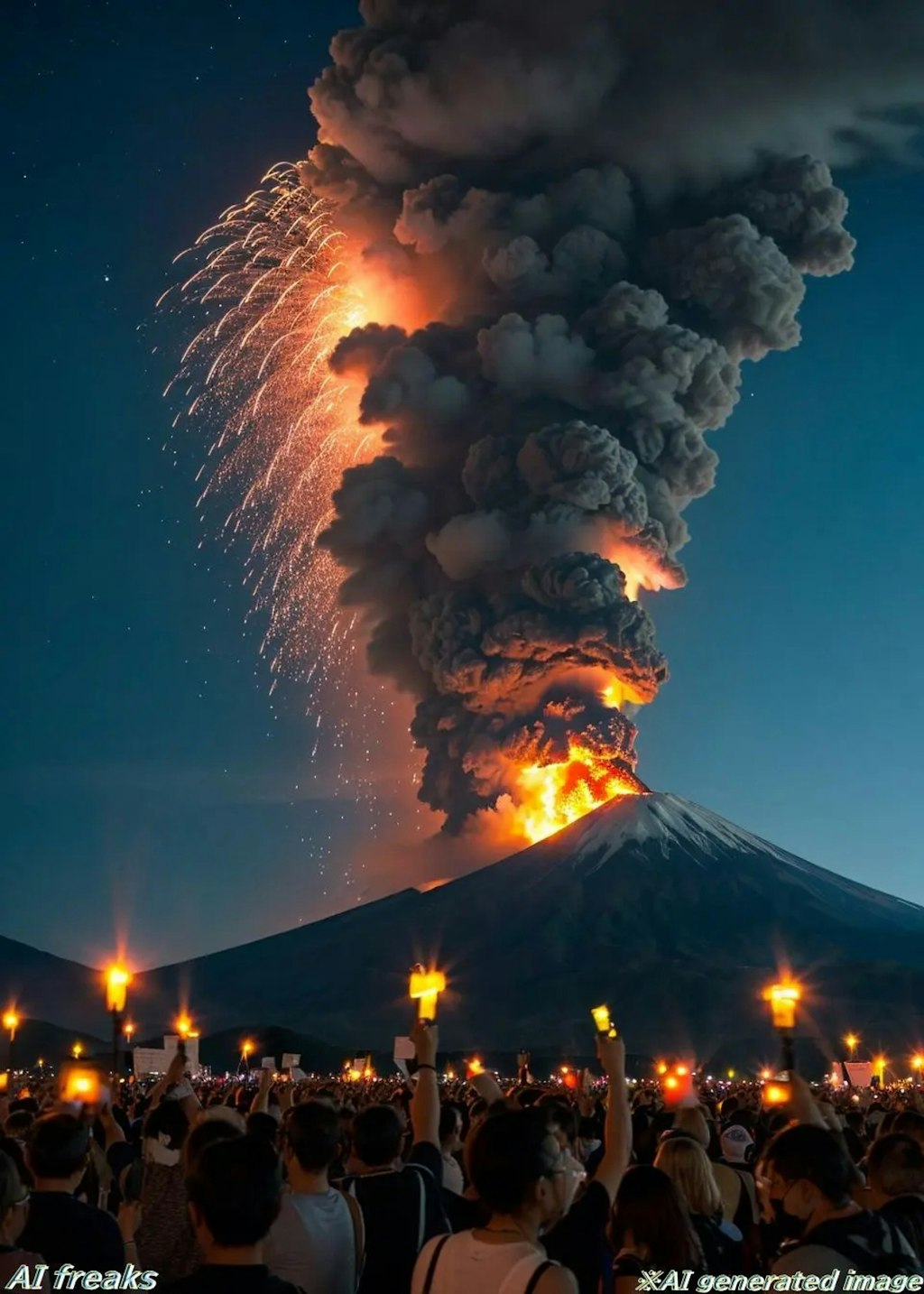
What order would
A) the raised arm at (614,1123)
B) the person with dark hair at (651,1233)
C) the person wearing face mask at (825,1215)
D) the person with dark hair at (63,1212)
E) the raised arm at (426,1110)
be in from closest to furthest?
the person wearing face mask at (825,1215), the person with dark hair at (651,1233), the person with dark hair at (63,1212), the raised arm at (614,1123), the raised arm at (426,1110)

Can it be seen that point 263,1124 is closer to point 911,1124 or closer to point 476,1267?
point 911,1124

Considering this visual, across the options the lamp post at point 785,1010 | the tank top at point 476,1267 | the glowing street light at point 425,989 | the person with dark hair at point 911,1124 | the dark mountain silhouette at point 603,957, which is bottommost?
the tank top at point 476,1267

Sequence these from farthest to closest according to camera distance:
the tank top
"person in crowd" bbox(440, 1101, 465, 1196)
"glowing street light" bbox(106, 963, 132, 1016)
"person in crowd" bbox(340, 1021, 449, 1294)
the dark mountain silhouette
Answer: the dark mountain silhouette, "glowing street light" bbox(106, 963, 132, 1016), "person in crowd" bbox(440, 1101, 465, 1196), "person in crowd" bbox(340, 1021, 449, 1294), the tank top

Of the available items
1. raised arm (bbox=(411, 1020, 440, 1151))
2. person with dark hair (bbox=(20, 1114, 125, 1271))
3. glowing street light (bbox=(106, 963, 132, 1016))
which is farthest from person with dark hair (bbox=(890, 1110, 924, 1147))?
glowing street light (bbox=(106, 963, 132, 1016))

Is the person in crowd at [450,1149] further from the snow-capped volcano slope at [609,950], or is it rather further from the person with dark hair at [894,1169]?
the snow-capped volcano slope at [609,950]

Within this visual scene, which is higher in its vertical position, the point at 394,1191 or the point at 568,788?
the point at 568,788

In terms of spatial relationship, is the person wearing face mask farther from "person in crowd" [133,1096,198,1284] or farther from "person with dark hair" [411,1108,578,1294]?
"person in crowd" [133,1096,198,1284]

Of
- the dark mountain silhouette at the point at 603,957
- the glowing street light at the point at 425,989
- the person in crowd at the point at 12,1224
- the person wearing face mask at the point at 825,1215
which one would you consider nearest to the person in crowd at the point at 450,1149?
the glowing street light at the point at 425,989

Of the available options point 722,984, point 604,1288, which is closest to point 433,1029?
point 604,1288

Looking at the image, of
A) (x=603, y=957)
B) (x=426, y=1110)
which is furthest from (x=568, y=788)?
(x=426, y=1110)
